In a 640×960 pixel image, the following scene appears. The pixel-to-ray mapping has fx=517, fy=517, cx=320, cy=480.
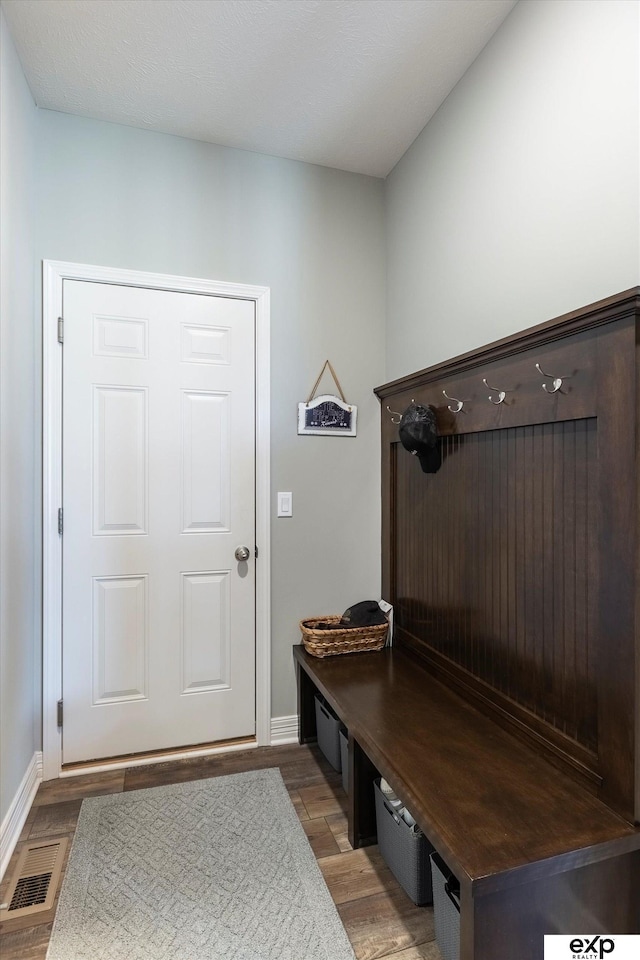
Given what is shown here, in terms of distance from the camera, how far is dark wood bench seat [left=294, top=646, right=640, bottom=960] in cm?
109

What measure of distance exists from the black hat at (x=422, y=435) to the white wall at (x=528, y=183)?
0.28 meters

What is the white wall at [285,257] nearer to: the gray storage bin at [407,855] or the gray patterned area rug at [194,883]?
the gray patterned area rug at [194,883]

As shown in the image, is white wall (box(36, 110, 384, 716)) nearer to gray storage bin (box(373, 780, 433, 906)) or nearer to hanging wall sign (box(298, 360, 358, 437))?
hanging wall sign (box(298, 360, 358, 437))

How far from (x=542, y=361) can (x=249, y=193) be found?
5.45ft

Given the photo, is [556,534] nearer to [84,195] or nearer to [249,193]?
[249,193]

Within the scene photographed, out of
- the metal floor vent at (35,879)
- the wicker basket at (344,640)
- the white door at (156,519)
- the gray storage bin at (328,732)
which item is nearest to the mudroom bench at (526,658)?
the wicker basket at (344,640)

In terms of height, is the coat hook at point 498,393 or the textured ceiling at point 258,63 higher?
the textured ceiling at point 258,63

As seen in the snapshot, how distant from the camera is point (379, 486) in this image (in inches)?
103

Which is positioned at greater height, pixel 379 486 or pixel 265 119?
pixel 265 119

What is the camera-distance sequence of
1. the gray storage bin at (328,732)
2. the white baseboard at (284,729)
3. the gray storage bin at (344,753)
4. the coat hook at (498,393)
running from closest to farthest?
the coat hook at (498,393), the gray storage bin at (344,753), the gray storage bin at (328,732), the white baseboard at (284,729)

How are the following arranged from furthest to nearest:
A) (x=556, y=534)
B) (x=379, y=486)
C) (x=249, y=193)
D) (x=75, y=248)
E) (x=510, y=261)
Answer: (x=379, y=486)
(x=249, y=193)
(x=75, y=248)
(x=510, y=261)
(x=556, y=534)

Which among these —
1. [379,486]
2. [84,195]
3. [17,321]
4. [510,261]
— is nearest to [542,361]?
[510,261]

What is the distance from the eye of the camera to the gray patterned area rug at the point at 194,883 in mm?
1376

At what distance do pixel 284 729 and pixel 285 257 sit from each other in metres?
2.24
